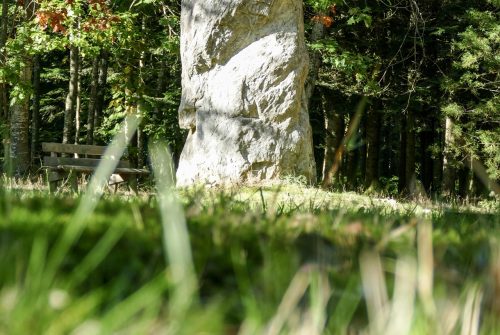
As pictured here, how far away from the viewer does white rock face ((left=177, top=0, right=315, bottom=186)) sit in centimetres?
1019

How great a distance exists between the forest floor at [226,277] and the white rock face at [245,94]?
7785 millimetres

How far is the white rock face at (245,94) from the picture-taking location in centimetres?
1019

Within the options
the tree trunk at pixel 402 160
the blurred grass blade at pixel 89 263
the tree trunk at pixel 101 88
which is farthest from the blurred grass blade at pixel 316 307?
the tree trunk at pixel 402 160

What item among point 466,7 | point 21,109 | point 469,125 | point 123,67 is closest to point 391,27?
point 466,7

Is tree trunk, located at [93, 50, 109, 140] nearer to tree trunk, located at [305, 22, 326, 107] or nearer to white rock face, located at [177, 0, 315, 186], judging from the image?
tree trunk, located at [305, 22, 326, 107]

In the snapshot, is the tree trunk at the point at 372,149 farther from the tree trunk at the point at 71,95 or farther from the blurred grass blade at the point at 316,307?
the blurred grass blade at the point at 316,307

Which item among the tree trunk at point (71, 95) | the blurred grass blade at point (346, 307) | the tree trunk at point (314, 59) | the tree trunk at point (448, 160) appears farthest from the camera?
the tree trunk at point (448, 160)

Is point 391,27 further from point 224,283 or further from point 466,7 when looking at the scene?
point 224,283

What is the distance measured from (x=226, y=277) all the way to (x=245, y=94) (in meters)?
8.90

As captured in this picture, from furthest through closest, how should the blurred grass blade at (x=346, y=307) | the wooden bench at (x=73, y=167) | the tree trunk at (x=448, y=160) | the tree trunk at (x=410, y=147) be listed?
the tree trunk at (x=410, y=147) < the tree trunk at (x=448, y=160) < the wooden bench at (x=73, y=167) < the blurred grass blade at (x=346, y=307)

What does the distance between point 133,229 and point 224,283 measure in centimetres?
41

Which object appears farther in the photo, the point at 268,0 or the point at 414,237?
the point at 268,0

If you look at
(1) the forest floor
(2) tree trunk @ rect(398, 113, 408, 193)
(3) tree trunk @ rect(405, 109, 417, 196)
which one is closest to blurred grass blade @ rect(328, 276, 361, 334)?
(1) the forest floor

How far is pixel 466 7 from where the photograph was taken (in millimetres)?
21047
